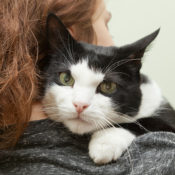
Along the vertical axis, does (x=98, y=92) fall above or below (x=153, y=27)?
above

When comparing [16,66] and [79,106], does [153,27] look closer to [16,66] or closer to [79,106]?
[79,106]

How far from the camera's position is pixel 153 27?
1.70m

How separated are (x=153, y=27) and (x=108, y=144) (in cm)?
110

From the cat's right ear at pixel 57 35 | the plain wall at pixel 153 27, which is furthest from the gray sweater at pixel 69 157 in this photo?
the plain wall at pixel 153 27

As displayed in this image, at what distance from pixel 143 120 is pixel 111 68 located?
0.20 metres

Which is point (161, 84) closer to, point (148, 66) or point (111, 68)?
point (148, 66)

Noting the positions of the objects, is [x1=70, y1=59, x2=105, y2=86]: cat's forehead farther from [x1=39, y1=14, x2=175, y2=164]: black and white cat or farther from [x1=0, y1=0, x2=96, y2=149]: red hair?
[x1=0, y1=0, x2=96, y2=149]: red hair

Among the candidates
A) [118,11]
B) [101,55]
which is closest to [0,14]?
[101,55]

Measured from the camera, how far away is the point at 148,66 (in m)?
1.77

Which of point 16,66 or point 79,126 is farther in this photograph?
point 79,126

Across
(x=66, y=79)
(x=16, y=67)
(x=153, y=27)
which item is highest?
(x=16, y=67)

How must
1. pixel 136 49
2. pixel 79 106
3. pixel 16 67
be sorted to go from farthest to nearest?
1. pixel 136 49
2. pixel 79 106
3. pixel 16 67

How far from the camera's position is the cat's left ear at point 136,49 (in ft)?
2.83

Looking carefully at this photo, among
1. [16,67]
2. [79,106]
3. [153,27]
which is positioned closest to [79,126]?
[79,106]
